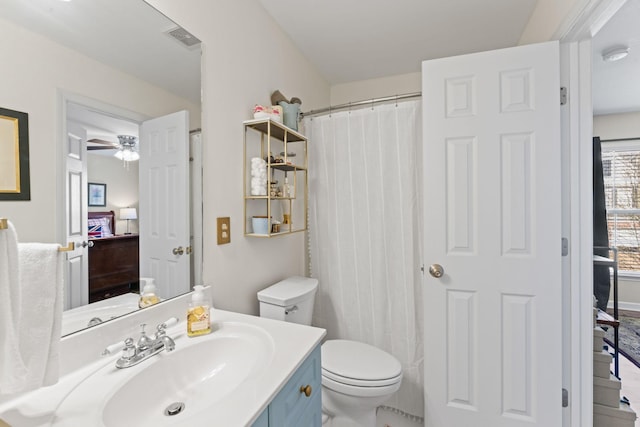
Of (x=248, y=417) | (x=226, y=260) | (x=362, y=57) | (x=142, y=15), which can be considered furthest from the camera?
(x=362, y=57)

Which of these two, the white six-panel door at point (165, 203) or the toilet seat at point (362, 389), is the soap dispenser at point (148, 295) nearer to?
the white six-panel door at point (165, 203)

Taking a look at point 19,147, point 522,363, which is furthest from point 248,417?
point 522,363

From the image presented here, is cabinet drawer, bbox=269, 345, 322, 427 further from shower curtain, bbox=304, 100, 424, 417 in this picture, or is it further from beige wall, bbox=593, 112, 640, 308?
beige wall, bbox=593, 112, 640, 308

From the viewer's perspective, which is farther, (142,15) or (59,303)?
(142,15)

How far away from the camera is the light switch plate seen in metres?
1.30

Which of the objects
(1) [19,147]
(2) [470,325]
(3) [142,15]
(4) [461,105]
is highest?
(3) [142,15]

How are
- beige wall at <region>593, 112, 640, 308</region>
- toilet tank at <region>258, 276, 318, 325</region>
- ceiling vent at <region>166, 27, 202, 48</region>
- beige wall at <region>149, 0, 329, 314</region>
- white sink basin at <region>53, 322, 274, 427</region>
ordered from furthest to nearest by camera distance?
1. beige wall at <region>593, 112, 640, 308</region>
2. toilet tank at <region>258, 276, 318, 325</region>
3. beige wall at <region>149, 0, 329, 314</region>
4. ceiling vent at <region>166, 27, 202, 48</region>
5. white sink basin at <region>53, 322, 274, 427</region>

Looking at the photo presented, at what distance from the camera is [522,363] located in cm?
143

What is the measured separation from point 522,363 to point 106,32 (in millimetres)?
2209

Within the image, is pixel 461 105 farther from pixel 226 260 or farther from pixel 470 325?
pixel 226 260

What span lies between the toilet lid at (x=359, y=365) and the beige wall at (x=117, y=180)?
1.11 metres

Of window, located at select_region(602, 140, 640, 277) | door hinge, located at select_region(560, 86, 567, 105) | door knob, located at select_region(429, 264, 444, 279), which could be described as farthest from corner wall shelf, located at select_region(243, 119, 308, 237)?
window, located at select_region(602, 140, 640, 277)

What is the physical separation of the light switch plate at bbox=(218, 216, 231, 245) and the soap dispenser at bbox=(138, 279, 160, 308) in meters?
0.33

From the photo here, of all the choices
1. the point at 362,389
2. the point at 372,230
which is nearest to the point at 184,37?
the point at 372,230
